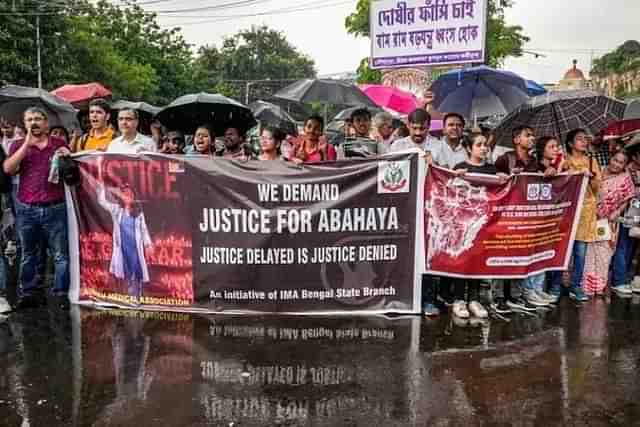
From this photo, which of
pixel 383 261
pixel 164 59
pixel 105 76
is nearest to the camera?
pixel 383 261

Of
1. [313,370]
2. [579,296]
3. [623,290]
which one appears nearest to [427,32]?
[623,290]

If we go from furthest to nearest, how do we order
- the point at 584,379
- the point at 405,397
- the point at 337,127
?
the point at 337,127 < the point at 584,379 < the point at 405,397

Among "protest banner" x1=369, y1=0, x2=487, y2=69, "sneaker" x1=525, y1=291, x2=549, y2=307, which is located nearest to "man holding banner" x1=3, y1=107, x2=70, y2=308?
"sneaker" x1=525, y1=291, x2=549, y2=307

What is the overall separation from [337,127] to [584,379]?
12138 mm

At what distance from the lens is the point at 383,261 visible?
5727 millimetres

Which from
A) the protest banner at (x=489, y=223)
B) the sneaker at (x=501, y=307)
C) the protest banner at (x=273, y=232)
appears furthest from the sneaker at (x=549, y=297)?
the protest banner at (x=273, y=232)

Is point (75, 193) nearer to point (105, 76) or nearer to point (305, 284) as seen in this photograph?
point (305, 284)

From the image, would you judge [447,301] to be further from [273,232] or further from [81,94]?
[81,94]

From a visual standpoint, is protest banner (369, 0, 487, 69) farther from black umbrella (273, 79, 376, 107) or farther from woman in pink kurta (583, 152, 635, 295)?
woman in pink kurta (583, 152, 635, 295)

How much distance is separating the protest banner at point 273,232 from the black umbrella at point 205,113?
2572 mm

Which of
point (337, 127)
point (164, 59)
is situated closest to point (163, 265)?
point (337, 127)

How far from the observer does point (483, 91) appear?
982 cm

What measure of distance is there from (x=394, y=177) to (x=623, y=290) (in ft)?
10.5

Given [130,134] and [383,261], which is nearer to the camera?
[383,261]
